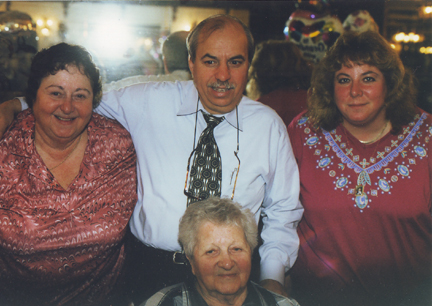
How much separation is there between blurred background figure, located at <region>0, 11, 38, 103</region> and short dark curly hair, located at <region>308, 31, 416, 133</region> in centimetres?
170

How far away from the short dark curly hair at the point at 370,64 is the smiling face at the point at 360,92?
1.2 inches

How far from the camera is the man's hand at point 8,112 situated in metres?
1.64

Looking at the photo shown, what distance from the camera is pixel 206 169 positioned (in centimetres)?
176

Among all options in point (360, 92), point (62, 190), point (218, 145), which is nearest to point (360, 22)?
point (360, 92)

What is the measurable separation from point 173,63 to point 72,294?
1.72 metres

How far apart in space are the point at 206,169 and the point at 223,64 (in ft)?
1.73

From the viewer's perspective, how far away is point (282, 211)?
73.0 inches

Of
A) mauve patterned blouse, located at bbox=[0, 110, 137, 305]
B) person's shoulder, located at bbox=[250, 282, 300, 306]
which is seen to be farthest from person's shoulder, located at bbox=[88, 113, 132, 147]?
person's shoulder, located at bbox=[250, 282, 300, 306]

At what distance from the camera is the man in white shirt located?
1724 millimetres

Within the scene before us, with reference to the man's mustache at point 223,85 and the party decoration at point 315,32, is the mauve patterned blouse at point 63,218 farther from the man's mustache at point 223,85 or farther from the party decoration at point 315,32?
the party decoration at point 315,32

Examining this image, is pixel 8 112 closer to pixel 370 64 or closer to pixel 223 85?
pixel 223 85

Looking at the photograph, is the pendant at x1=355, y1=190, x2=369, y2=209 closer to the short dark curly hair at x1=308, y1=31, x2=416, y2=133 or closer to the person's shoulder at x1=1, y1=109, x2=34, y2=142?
the short dark curly hair at x1=308, y1=31, x2=416, y2=133

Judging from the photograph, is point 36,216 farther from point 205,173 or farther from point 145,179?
point 205,173

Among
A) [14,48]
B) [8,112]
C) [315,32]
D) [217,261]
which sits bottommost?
[217,261]
